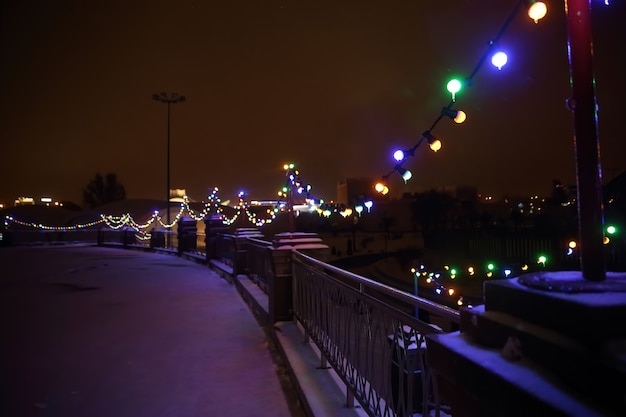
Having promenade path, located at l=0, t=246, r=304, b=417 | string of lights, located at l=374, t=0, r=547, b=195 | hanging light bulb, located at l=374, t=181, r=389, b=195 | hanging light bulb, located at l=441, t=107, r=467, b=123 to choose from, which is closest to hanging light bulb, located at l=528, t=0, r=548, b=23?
string of lights, located at l=374, t=0, r=547, b=195

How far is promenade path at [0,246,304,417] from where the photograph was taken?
4.81 meters

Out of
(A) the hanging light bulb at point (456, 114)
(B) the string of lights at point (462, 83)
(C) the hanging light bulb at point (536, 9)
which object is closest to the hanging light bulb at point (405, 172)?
(B) the string of lights at point (462, 83)

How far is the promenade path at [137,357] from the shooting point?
481cm

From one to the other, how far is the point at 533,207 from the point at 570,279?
57221mm

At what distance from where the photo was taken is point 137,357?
254 inches

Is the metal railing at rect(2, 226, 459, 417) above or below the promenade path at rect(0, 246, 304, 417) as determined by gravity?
above

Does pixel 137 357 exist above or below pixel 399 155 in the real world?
below

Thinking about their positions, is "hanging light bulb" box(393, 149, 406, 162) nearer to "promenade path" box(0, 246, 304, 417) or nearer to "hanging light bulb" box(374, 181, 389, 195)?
"hanging light bulb" box(374, 181, 389, 195)

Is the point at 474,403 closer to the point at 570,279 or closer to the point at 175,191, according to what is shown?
the point at 570,279

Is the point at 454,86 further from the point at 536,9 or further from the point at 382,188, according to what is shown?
the point at 382,188

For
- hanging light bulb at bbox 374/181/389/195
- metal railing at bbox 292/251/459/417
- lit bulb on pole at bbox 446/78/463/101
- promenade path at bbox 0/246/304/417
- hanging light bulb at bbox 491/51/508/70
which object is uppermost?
lit bulb on pole at bbox 446/78/463/101

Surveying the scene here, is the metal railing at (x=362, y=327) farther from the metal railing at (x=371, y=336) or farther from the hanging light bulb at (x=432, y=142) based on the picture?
the hanging light bulb at (x=432, y=142)

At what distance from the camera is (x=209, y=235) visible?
1917 cm

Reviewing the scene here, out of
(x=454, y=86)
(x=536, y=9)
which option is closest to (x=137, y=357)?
(x=454, y=86)
